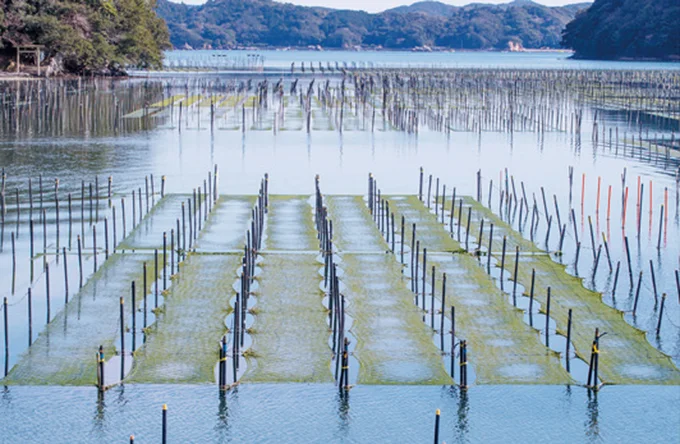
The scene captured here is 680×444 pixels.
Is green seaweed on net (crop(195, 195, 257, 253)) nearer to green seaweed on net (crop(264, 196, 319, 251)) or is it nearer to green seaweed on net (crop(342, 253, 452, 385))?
green seaweed on net (crop(264, 196, 319, 251))

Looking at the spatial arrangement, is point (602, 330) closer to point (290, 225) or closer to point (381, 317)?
point (381, 317)

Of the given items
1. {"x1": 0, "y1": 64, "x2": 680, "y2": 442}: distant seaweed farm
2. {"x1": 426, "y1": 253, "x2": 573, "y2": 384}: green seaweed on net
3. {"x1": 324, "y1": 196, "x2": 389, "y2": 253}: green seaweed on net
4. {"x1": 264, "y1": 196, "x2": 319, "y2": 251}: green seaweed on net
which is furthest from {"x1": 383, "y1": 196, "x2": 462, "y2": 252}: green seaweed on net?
{"x1": 264, "y1": 196, "x2": 319, "y2": 251}: green seaweed on net

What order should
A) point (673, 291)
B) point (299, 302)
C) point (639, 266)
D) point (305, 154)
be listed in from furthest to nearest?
point (305, 154) → point (639, 266) → point (673, 291) → point (299, 302)

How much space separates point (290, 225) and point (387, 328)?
9083 mm

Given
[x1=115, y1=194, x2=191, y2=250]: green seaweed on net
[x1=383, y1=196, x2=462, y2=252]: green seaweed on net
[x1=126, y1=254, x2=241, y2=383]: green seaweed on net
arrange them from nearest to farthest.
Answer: [x1=126, y1=254, x2=241, y2=383]: green seaweed on net → [x1=115, y1=194, x2=191, y2=250]: green seaweed on net → [x1=383, y1=196, x2=462, y2=252]: green seaweed on net

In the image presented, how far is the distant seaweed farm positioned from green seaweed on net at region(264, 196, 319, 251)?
0.11 meters

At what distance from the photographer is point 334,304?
1970 cm

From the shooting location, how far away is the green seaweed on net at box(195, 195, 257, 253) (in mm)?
26094

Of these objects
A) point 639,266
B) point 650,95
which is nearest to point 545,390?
point 639,266

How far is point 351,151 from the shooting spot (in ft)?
152

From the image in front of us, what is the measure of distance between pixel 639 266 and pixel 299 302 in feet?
29.0

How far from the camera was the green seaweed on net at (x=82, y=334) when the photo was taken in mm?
17469

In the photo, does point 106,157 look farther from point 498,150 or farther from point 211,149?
point 498,150

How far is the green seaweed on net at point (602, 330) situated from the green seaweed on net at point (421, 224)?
2197 millimetres
